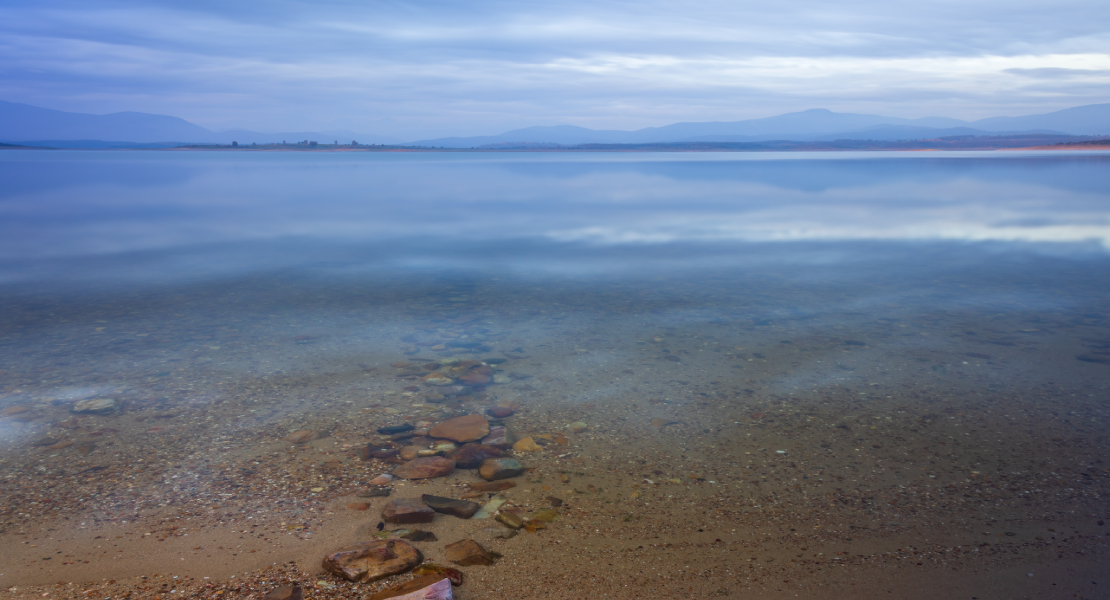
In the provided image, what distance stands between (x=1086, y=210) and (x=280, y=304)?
26.7m

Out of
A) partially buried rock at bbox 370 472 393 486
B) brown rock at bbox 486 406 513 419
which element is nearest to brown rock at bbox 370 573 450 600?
partially buried rock at bbox 370 472 393 486

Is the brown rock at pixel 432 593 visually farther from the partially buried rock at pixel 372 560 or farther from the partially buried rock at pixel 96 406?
the partially buried rock at pixel 96 406

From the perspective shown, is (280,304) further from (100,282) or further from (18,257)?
(18,257)

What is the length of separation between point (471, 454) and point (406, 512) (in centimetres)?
97

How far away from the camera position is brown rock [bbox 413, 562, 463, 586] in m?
3.71

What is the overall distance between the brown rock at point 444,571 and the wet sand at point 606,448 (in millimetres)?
52

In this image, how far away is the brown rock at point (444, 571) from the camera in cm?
371

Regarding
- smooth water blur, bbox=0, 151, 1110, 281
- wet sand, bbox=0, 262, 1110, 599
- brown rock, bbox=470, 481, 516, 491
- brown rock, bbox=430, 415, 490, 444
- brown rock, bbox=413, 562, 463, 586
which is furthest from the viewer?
smooth water blur, bbox=0, 151, 1110, 281

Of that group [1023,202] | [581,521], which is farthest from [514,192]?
[581,521]

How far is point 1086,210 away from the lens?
2355 cm

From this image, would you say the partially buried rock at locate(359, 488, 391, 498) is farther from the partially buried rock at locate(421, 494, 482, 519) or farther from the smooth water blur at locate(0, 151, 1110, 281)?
the smooth water blur at locate(0, 151, 1110, 281)

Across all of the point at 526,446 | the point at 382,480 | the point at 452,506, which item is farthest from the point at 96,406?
the point at 526,446

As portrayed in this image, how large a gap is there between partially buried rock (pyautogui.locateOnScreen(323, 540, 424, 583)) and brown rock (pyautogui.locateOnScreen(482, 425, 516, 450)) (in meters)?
1.53

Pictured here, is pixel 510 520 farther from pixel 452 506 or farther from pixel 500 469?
pixel 500 469
